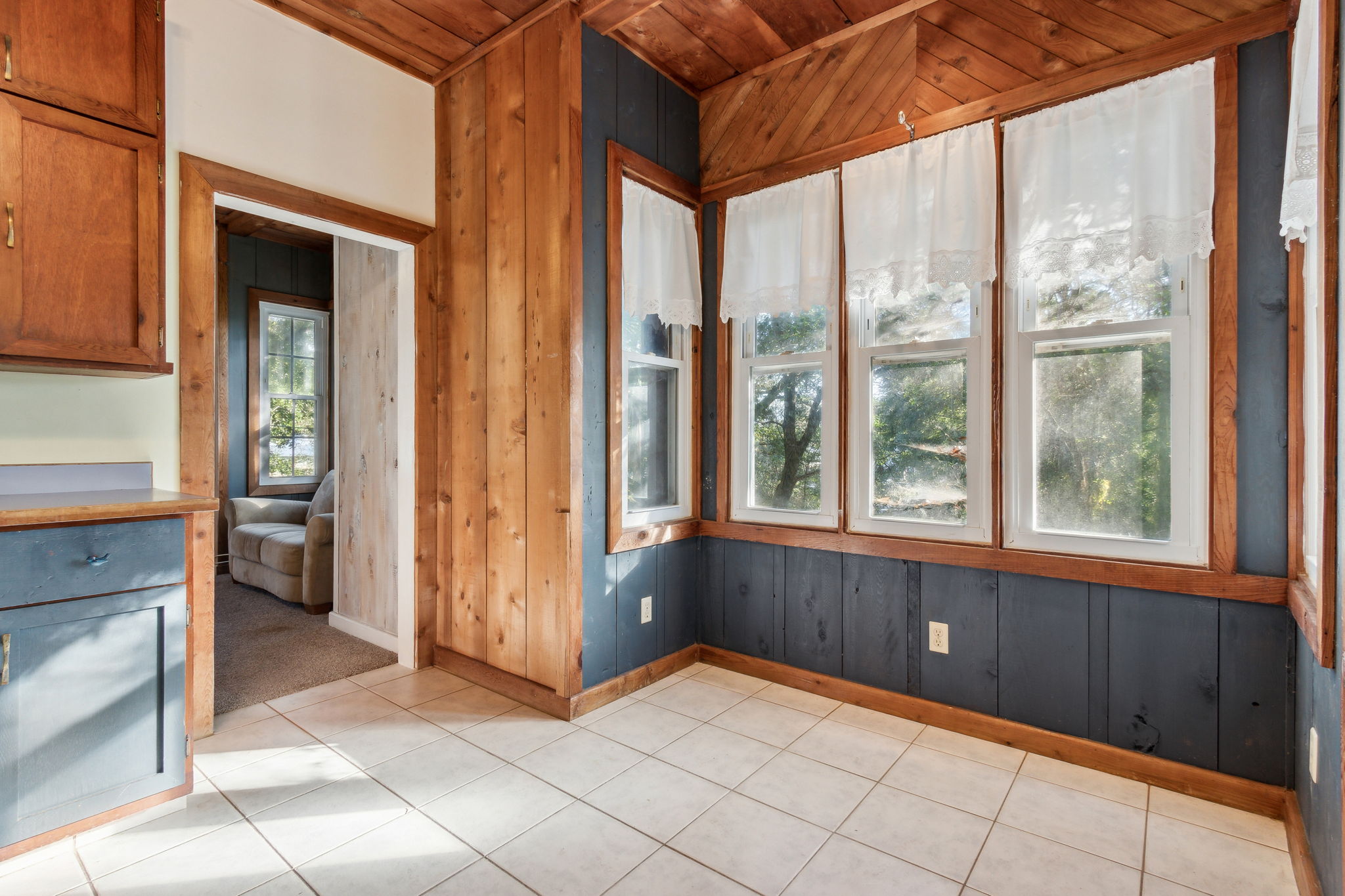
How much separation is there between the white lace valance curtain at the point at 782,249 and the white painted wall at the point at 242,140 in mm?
1493

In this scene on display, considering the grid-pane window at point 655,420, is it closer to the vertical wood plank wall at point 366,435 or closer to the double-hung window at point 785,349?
the double-hung window at point 785,349

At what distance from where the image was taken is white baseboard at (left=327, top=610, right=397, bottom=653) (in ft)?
11.1

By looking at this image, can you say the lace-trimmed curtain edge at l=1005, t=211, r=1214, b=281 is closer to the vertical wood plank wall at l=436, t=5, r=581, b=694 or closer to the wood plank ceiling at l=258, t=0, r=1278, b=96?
the wood plank ceiling at l=258, t=0, r=1278, b=96

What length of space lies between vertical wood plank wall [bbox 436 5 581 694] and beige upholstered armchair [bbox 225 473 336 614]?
1.28 m

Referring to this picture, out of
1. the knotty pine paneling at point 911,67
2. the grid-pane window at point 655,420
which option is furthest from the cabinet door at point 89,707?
the knotty pine paneling at point 911,67

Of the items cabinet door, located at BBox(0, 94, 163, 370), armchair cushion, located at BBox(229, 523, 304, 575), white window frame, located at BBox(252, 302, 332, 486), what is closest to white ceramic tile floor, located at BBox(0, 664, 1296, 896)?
cabinet door, located at BBox(0, 94, 163, 370)

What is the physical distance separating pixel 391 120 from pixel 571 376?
61.2 inches

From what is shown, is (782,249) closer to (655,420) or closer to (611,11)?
(655,420)

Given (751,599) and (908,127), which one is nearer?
(908,127)

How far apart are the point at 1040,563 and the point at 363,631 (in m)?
3.28

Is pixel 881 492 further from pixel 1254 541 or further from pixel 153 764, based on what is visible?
pixel 153 764

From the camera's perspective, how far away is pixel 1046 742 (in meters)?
2.33

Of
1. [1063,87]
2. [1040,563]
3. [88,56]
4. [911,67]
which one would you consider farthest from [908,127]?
[88,56]

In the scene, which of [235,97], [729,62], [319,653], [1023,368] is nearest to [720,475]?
[1023,368]
